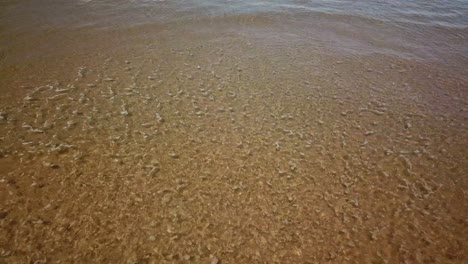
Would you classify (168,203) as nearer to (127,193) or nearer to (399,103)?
(127,193)

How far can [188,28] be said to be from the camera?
18.0 ft

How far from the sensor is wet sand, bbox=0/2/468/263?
2.36 meters

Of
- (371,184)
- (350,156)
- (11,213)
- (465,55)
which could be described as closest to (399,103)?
(350,156)

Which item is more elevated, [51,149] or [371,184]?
[51,149]

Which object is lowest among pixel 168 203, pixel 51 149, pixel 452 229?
pixel 452 229

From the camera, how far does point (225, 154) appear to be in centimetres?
315

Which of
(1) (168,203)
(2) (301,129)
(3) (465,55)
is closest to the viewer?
(1) (168,203)

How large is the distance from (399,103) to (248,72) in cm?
191

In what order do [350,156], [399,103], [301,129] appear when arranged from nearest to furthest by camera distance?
[350,156] → [301,129] → [399,103]

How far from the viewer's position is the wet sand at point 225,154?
7.75 feet

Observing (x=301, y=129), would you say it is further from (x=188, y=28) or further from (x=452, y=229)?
(x=188, y=28)

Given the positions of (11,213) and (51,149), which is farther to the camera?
(51,149)

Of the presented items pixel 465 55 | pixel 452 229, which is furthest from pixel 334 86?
pixel 465 55

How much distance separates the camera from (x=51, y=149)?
9.82ft
